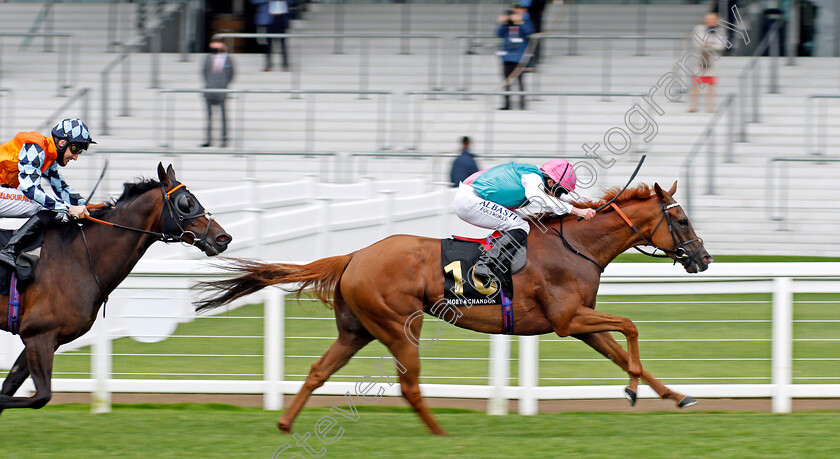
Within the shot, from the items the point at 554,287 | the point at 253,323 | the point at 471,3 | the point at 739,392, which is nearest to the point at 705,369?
the point at 739,392

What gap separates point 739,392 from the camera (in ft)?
19.9

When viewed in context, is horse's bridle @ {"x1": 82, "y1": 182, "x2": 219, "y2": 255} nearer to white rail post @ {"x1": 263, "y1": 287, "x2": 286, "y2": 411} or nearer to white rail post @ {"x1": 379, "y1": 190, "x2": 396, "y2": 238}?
white rail post @ {"x1": 263, "y1": 287, "x2": 286, "y2": 411}

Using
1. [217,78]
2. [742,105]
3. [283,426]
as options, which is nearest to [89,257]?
[283,426]

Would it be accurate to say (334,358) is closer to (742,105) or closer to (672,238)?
A: (672,238)

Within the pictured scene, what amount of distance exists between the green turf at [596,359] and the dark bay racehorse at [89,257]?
87cm

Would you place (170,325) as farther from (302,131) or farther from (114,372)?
(302,131)


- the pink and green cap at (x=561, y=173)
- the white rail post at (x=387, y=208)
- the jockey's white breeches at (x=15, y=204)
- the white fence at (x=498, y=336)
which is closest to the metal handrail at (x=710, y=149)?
the white rail post at (x=387, y=208)

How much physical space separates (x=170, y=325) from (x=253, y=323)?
51cm

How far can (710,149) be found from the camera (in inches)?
483

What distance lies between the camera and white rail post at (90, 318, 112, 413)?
19.7ft

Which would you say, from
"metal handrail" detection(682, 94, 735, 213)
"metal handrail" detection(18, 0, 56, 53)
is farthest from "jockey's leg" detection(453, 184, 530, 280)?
"metal handrail" detection(18, 0, 56, 53)

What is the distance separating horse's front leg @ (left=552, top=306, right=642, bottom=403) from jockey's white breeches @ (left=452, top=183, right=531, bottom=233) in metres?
0.58

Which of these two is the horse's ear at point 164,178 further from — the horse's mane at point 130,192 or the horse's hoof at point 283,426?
the horse's hoof at point 283,426

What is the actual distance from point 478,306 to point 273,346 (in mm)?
1368
